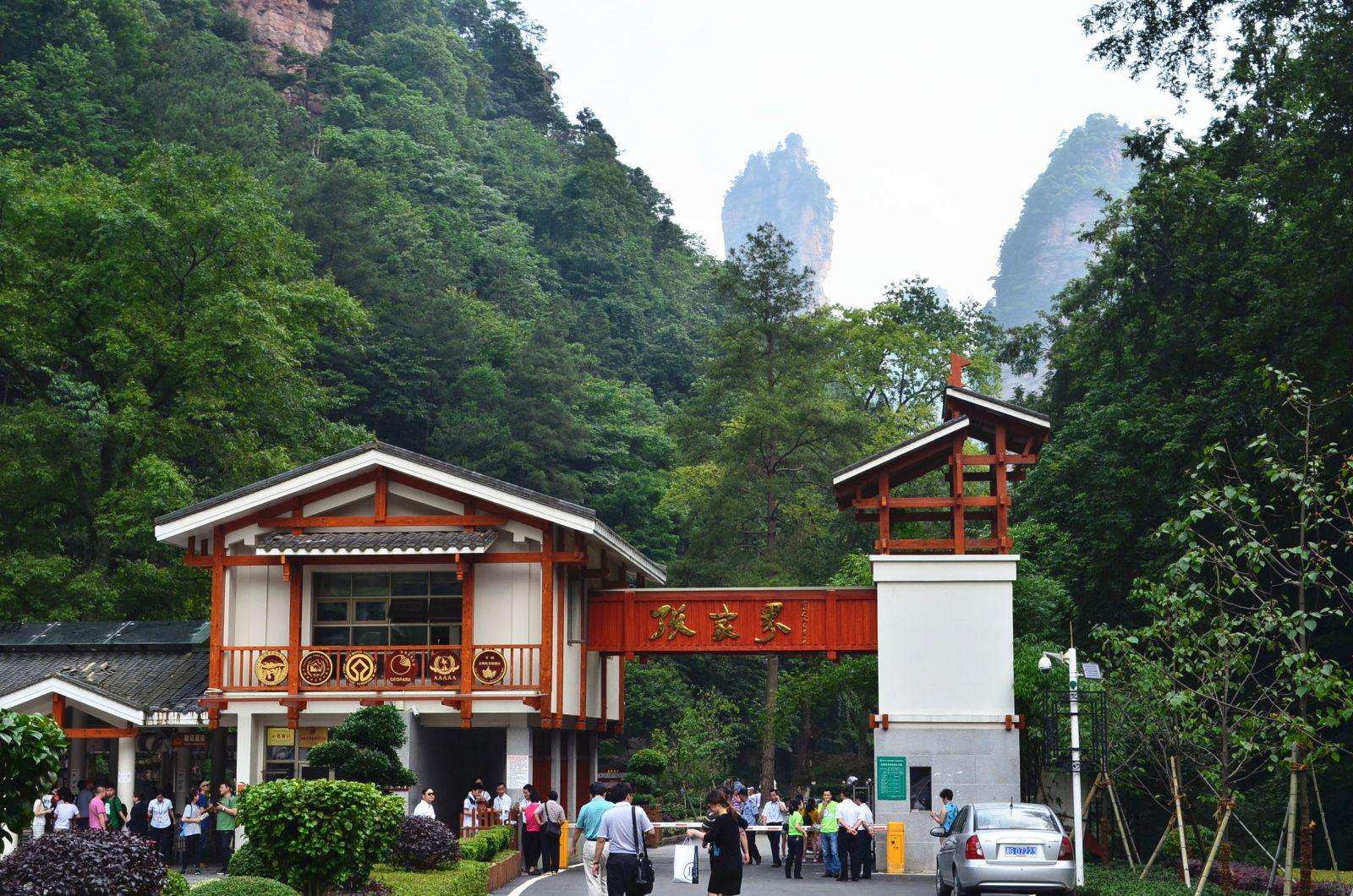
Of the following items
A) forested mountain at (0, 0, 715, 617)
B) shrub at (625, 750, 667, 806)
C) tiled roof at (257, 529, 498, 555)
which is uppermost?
forested mountain at (0, 0, 715, 617)

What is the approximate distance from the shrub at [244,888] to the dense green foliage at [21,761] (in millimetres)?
3700

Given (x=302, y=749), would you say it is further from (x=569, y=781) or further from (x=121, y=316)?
(x=121, y=316)

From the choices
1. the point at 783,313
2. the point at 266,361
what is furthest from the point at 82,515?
the point at 783,313

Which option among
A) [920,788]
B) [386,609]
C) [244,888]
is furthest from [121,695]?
[244,888]

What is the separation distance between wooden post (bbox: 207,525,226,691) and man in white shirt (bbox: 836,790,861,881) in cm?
1154

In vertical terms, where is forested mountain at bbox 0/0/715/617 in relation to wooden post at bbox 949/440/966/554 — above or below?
above

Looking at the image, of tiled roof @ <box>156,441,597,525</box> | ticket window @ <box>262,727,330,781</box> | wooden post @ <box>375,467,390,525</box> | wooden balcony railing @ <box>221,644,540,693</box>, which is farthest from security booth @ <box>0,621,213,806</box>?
wooden post @ <box>375,467,390,525</box>

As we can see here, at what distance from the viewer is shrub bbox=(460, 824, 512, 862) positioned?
70.5 ft

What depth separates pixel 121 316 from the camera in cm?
3906

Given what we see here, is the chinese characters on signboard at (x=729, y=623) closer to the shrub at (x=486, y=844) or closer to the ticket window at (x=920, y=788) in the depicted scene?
the ticket window at (x=920, y=788)

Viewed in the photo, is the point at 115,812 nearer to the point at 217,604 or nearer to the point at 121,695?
the point at 121,695

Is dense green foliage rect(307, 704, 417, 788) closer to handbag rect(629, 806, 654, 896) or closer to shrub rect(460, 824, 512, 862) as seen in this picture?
shrub rect(460, 824, 512, 862)

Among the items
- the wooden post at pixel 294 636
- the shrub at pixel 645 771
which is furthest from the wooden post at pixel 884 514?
the shrub at pixel 645 771

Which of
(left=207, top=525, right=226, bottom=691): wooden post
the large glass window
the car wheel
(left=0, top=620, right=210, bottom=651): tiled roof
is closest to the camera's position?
the car wheel
